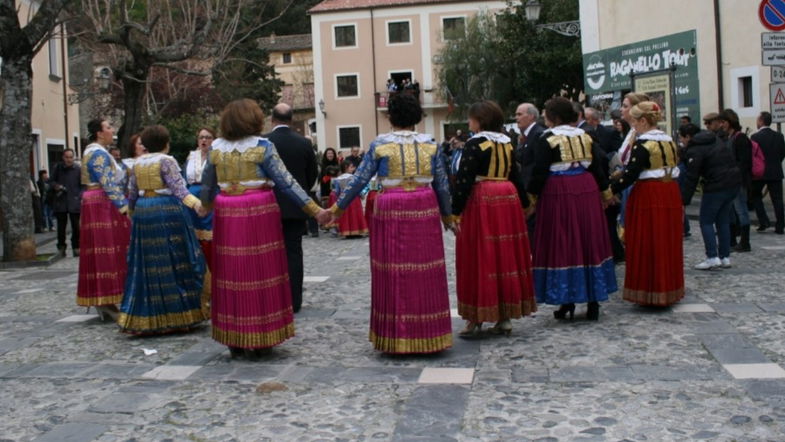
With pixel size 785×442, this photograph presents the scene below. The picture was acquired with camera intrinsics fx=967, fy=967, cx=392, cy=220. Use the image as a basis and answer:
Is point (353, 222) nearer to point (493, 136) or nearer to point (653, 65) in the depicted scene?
point (653, 65)

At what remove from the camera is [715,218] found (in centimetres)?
1073

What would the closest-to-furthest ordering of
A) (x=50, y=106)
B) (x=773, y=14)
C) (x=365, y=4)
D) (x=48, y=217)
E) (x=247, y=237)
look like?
1. (x=247, y=237)
2. (x=773, y=14)
3. (x=48, y=217)
4. (x=50, y=106)
5. (x=365, y=4)

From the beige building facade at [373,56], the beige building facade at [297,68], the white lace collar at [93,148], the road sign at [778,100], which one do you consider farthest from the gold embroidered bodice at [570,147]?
the beige building facade at [297,68]

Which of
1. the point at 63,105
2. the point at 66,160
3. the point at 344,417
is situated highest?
the point at 63,105

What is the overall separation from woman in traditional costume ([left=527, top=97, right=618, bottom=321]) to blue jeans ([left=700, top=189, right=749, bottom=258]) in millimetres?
3183

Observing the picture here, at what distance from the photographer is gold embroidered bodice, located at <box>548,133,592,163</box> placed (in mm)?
7812

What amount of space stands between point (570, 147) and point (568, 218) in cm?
58

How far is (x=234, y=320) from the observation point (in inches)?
270

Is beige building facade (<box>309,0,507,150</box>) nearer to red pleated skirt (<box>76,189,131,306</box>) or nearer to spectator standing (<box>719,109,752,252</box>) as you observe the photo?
spectator standing (<box>719,109,752,252</box>)

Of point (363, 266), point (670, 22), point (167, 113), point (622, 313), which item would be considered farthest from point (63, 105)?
point (622, 313)

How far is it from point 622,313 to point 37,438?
16.7ft

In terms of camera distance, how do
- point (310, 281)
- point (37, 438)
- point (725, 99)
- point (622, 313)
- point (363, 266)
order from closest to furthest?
point (37, 438)
point (622, 313)
point (310, 281)
point (363, 266)
point (725, 99)

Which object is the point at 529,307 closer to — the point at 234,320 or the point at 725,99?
the point at 234,320

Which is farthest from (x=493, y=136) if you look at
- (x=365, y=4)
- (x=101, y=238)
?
(x=365, y=4)
